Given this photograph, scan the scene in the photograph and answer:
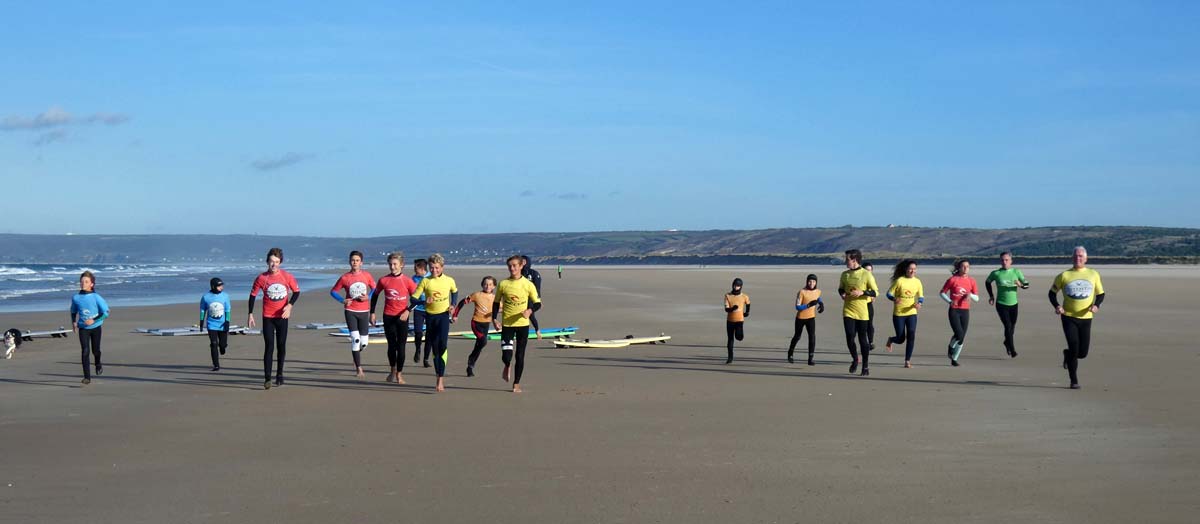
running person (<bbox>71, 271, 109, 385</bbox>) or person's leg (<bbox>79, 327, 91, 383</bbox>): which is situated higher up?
running person (<bbox>71, 271, 109, 385</bbox>)

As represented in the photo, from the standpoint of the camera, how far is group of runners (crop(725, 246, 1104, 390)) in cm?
1101

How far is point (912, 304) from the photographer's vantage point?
13.6 meters

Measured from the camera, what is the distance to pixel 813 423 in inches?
338

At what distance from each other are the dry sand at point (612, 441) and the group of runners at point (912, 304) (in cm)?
38

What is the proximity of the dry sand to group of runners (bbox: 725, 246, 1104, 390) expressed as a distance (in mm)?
381

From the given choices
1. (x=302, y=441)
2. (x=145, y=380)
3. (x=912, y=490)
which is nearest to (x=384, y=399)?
(x=302, y=441)

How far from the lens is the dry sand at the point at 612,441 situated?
18.8 ft

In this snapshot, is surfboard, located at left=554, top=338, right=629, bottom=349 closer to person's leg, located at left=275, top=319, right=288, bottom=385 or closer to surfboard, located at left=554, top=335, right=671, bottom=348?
surfboard, located at left=554, top=335, right=671, bottom=348

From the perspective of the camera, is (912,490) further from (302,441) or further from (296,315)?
(296,315)

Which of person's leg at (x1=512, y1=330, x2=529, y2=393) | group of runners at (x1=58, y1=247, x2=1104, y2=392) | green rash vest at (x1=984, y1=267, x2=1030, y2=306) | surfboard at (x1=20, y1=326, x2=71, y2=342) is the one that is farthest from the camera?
surfboard at (x1=20, y1=326, x2=71, y2=342)

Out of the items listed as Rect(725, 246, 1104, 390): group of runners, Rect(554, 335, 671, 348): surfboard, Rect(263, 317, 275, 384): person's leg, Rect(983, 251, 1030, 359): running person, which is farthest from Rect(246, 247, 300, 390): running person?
Rect(983, 251, 1030, 359): running person

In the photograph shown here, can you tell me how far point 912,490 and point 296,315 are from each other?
20656mm

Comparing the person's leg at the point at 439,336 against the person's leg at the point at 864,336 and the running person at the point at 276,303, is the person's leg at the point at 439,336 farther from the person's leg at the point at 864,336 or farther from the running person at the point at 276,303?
the person's leg at the point at 864,336

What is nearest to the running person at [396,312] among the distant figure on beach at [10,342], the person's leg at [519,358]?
the person's leg at [519,358]
